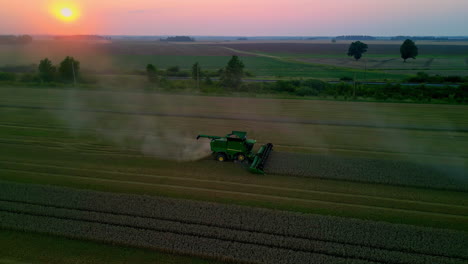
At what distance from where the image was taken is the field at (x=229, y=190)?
8219 mm

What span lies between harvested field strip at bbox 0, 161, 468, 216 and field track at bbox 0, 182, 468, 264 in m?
1.50

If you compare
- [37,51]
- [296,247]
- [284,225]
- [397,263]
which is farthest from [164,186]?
[37,51]

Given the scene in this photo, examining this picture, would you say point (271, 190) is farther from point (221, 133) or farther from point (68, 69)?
point (68, 69)

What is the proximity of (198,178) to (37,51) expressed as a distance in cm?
4867

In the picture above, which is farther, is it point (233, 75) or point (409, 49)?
point (409, 49)

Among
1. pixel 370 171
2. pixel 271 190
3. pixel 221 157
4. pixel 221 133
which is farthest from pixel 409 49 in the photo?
pixel 271 190

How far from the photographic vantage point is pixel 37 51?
164 ft

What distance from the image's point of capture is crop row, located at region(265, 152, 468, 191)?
12209 millimetres

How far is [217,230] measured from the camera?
29.0 feet

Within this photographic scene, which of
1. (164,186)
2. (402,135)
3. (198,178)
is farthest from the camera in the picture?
(402,135)

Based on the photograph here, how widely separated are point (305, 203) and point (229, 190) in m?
2.54

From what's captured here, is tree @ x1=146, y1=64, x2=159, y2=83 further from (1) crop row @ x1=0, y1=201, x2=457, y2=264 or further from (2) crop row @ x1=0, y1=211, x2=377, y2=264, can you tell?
(2) crop row @ x1=0, y1=211, x2=377, y2=264

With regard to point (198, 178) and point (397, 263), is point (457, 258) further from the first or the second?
point (198, 178)

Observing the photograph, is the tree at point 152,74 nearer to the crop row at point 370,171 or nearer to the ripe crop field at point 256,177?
the ripe crop field at point 256,177
